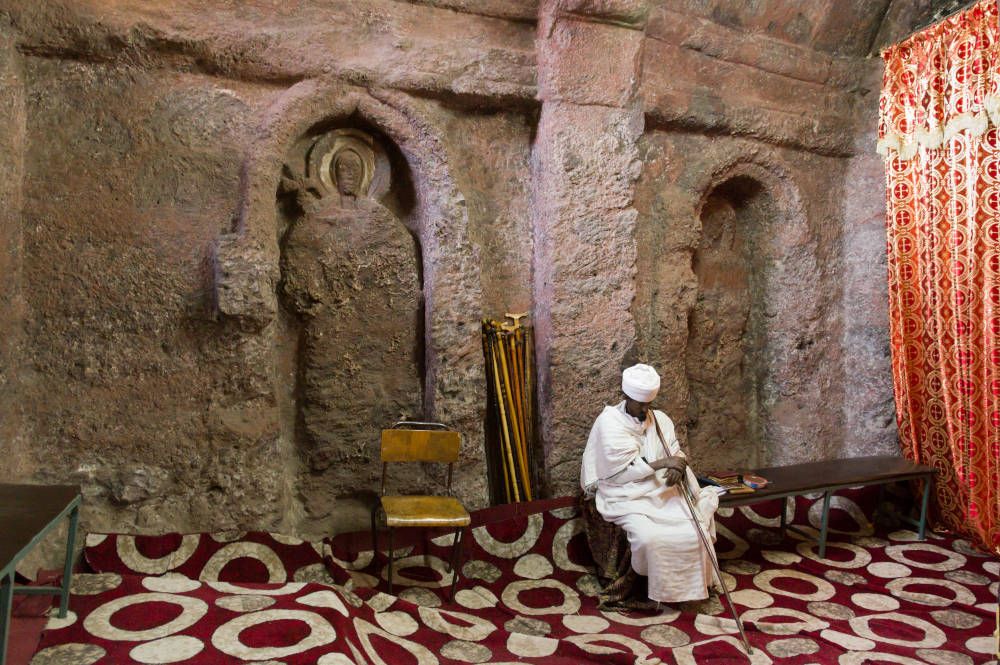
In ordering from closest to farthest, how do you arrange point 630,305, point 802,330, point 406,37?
point 406,37
point 630,305
point 802,330

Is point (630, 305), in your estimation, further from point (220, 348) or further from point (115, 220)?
point (115, 220)

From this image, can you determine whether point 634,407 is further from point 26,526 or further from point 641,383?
point 26,526

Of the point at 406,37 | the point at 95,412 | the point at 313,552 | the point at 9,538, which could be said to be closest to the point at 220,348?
the point at 95,412

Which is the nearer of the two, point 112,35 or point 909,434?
point 112,35

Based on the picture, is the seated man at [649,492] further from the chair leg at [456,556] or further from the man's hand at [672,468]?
the chair leg at [456,556]

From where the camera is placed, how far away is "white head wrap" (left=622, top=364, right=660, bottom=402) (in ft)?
13.2

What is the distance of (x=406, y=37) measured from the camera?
168 inches

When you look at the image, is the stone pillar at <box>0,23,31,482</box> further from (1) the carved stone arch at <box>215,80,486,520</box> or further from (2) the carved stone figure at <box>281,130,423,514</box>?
(2) the carved stone figure at <box>281,130,423,514</box>

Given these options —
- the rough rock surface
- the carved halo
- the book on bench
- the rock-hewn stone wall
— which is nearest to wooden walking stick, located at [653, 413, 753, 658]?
the book on bench

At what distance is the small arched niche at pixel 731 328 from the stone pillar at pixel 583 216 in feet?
3.44

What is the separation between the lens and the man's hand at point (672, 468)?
3.90 metres

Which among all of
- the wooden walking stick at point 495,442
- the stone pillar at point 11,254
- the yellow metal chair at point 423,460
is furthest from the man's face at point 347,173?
the stone pillar at point 11,254

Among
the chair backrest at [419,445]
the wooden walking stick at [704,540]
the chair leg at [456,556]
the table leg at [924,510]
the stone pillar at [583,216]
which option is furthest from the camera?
the table leg at [924,510]

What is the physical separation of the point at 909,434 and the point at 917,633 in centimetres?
189
